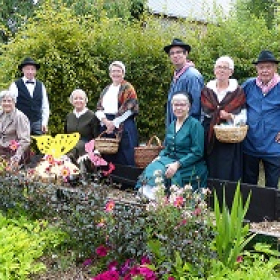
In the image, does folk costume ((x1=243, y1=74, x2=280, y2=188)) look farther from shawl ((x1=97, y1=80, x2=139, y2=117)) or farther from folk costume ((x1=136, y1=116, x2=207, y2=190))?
shawl ((x1=97, y1=80, x2=139, y2=117))

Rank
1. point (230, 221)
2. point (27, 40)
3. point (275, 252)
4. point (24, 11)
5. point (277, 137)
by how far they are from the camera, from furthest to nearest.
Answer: point (24, 11)
point (27, 40)
point (277, 137)
point (275, 252)
point (230, 221)

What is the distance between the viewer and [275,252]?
3.89m

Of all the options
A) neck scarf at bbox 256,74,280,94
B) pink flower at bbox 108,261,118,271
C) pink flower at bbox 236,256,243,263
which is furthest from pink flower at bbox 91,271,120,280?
neck scarf at bbox 256,74,280,94

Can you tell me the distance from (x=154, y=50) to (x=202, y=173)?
3869 millimetres

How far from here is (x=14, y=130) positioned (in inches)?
247

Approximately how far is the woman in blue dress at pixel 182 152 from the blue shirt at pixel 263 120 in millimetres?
538

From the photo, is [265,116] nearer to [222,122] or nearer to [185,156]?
[222,122]

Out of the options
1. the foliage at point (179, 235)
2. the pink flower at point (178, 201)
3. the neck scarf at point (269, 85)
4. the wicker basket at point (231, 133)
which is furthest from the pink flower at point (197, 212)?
the neck scarf at point (269, 85)

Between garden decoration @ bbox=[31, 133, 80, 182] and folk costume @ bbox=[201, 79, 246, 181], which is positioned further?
folk costume @ bbox=[201, 79, 246, 181]

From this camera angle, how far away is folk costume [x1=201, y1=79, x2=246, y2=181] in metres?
5.27

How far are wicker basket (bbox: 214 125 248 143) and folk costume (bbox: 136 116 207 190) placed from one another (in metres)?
0.22

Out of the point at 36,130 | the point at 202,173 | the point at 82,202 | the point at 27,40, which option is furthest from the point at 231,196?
the point at 27,40

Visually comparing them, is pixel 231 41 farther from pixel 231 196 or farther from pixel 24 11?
pixel 24 11

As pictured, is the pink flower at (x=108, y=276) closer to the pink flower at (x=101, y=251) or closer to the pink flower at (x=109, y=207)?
the pink flower at (x=101, y=251)
